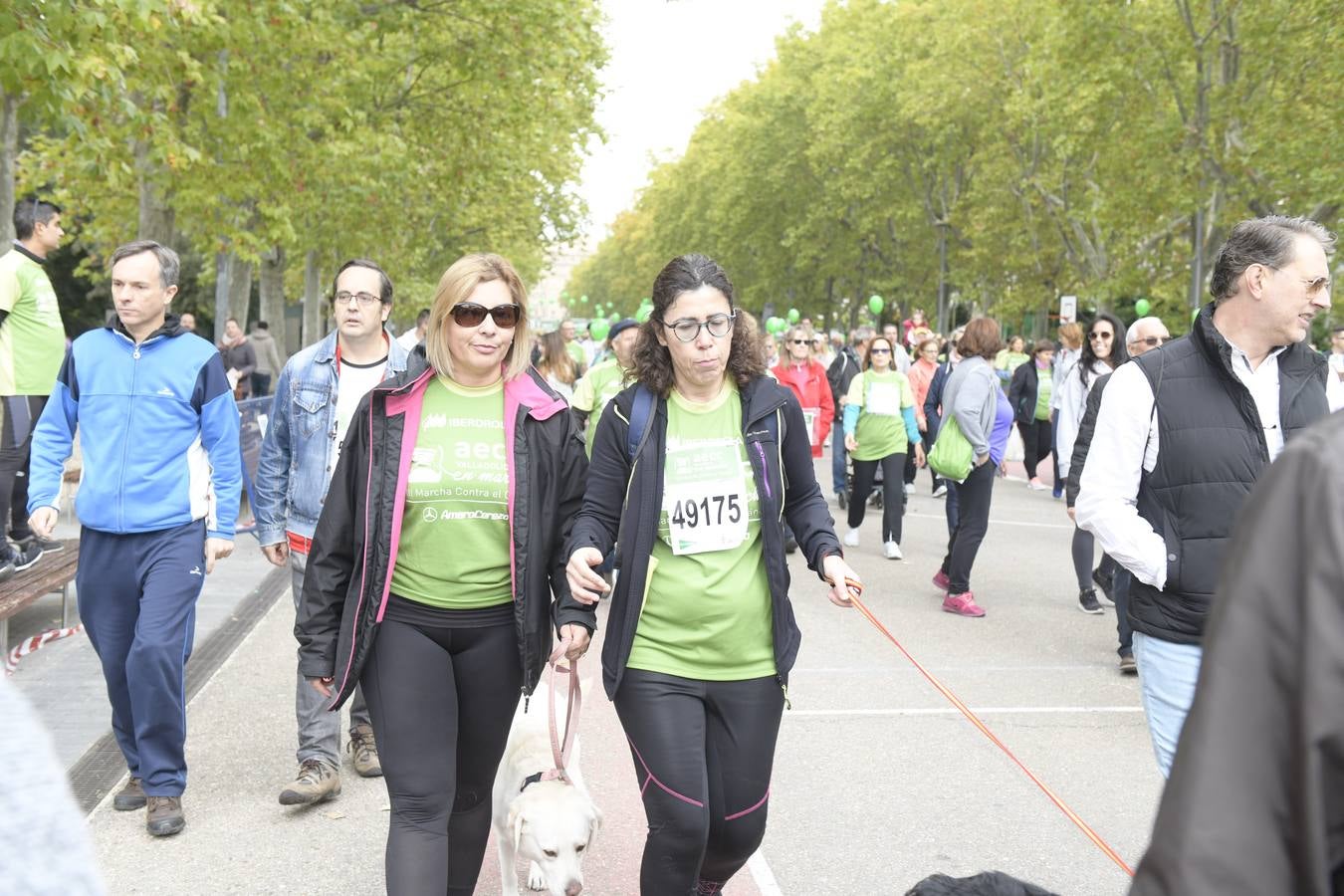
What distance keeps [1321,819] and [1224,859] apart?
0.09 meters

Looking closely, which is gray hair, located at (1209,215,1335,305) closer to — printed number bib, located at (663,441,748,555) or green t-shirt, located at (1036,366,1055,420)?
printed number bib, located at (663,441,748,555)

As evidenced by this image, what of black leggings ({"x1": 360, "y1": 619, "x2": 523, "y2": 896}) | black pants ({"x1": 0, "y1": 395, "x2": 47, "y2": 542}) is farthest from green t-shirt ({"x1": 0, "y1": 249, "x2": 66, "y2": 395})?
black leggings ({"x1": 360, "y1": 619, "x2": 523, "y2": 896})

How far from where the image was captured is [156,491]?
4.98m

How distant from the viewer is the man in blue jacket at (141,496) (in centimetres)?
493

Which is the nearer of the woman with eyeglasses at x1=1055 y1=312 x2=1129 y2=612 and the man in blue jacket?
the man in blue jacket

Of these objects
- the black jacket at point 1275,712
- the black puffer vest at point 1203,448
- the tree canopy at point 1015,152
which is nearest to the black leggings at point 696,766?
the black puffer vest at point 1203,448

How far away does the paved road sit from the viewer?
464cm

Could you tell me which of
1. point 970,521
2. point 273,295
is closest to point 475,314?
point 970,521

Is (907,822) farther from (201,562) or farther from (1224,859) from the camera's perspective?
(1224,859)

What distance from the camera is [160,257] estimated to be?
16.6ft

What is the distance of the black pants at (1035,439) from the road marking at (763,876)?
1302 cm

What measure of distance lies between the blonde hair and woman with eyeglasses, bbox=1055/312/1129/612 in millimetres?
5781

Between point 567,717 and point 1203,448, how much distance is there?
1.89 metres

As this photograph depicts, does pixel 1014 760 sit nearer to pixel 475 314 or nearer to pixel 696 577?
pixel 696 577
